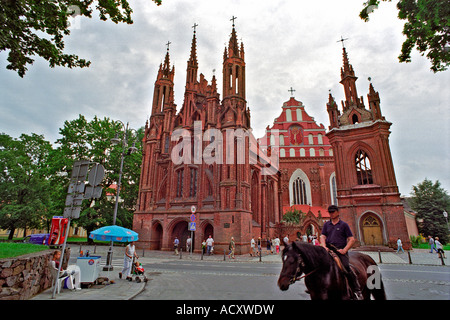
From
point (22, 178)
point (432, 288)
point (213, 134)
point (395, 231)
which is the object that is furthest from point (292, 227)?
point (22, 178)

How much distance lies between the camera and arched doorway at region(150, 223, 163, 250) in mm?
26784

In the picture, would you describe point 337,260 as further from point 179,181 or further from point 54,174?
point 54,174

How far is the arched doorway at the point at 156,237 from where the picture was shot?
26.8m

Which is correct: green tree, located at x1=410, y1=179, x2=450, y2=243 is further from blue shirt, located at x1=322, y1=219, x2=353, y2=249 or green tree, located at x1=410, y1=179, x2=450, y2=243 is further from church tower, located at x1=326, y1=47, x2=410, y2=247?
blue shirt, located at x1=322, y1=219, x2=353, y2=249

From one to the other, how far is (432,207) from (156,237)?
4354cm

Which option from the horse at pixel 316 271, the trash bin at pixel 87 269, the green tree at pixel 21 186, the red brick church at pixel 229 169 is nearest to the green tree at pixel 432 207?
the red brick church at pixel 229 169

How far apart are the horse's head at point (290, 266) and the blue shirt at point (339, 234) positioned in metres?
1.09

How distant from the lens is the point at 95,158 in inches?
1160

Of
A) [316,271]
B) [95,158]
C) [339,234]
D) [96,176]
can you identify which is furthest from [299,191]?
[316,271]

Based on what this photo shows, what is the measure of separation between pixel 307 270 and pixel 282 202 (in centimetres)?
3777

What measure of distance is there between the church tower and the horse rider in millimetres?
25265

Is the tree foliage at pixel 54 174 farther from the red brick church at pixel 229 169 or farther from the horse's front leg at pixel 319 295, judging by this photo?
the horse's front leg at pixel 319 295

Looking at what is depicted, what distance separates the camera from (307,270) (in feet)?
10.9

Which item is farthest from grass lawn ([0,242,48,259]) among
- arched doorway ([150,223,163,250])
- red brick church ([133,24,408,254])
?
arched doorway ([150,223,163,250])
